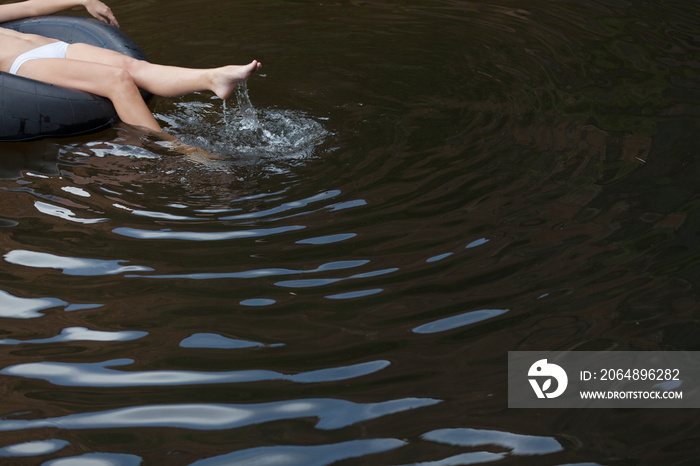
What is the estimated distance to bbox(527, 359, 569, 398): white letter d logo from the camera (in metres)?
2.07

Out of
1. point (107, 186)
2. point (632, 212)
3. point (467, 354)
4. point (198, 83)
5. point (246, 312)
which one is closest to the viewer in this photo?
point (467, 354)

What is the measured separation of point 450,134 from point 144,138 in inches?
61.0

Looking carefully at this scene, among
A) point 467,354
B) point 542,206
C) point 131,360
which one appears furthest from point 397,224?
point 131,360

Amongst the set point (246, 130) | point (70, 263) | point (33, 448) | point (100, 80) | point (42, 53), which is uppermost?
point (42, 53)

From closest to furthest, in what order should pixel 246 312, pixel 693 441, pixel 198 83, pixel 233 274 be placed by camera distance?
pixel 693 441 < pixel 246 312 < pixel 233 274 < pixel 198 83

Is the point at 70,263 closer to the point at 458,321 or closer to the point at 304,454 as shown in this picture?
the point at 304,454

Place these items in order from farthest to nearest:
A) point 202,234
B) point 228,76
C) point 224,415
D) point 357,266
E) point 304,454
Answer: point 228,76 < point 202,234 < point 357,266 < point 224,415 < point 304,454

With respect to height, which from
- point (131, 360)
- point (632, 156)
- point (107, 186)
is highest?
point (632, 156)

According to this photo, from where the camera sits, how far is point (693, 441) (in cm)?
190

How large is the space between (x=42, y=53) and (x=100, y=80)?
1.37 feet

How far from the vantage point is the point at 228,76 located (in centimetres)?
345

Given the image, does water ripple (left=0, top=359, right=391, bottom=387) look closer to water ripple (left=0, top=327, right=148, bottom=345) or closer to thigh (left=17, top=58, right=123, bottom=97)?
water ripple (left=0, top=327, right=148, bottom=345)

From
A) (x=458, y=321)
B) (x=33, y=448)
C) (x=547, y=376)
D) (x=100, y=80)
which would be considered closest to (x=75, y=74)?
(x=100, y=80)

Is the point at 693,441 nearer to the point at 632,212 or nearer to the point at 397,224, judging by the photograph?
the point at 632,212
